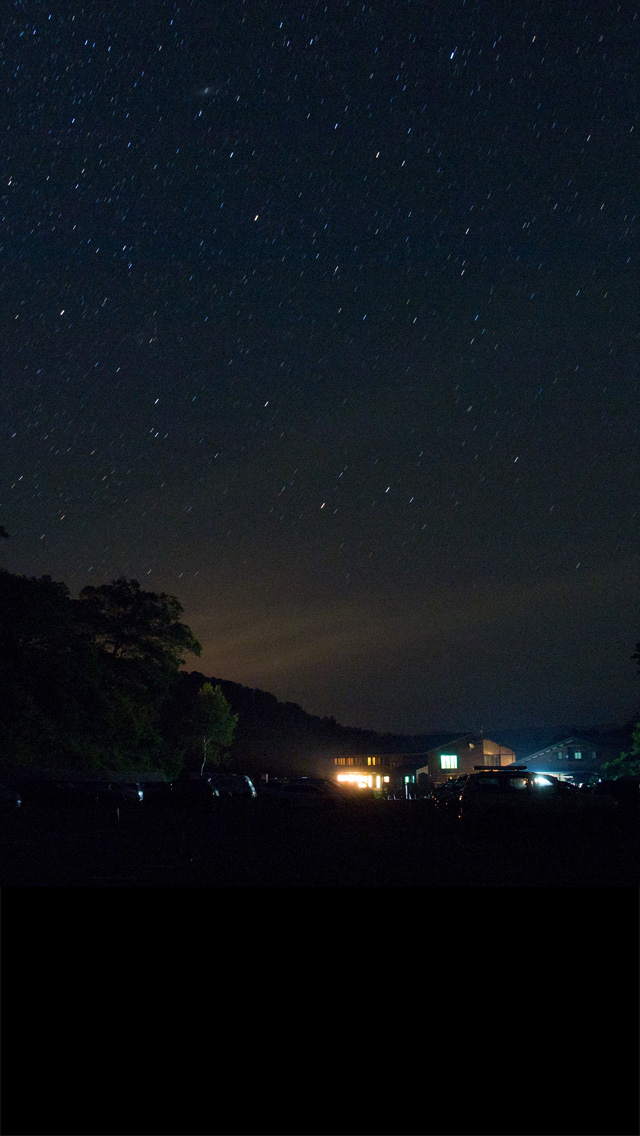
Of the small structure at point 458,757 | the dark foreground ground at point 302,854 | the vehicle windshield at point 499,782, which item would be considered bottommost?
the small structure at point 458,757

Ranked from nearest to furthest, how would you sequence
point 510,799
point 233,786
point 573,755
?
point 510,799 → point 233,786 → point 573,755

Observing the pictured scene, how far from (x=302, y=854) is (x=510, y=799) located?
894 cm

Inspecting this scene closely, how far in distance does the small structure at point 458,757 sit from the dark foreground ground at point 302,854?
7396 cm

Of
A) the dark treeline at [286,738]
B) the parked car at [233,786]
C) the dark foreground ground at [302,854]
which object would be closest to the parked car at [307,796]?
the parked car at [233,786]

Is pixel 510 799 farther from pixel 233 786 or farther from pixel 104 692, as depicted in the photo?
pixel 104 692

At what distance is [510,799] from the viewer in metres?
24.2

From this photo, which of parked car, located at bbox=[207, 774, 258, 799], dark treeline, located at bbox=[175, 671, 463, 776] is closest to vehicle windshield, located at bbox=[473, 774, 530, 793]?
parked car, located at bbox=[207, 774, 258, 799]

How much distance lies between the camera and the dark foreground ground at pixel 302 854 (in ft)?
43.3

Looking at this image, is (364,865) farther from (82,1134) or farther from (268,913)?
(82,1134)

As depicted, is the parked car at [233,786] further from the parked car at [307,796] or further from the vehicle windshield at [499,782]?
the vehicle windshield at [499,782]

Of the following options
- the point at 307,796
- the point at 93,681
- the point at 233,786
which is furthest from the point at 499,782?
the point at 93,681

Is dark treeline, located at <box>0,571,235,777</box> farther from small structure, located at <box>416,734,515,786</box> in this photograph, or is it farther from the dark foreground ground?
small structure, located at <box>416,734,515,786</box>

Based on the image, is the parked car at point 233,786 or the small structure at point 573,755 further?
the small structure at point 573,755

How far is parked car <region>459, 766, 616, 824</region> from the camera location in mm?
23469
